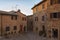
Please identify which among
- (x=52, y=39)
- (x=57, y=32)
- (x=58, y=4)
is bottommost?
(x=52, y=39)

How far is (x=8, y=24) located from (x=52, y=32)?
51.3 ft

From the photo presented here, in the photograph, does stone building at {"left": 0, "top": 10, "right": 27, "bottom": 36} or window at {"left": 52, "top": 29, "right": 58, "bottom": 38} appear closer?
window at {"left": 52, "top": 29, "right": 58, "bottom": 38}

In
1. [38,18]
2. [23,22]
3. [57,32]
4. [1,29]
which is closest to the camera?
[57,32]

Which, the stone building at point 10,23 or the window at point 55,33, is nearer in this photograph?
the window at point 55,33

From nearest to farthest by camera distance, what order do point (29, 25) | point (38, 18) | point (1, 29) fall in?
point (1, 29)
point (38, 18)
point (29, 25)

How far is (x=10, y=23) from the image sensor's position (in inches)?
1432

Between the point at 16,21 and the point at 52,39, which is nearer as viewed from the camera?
the point at 52,39

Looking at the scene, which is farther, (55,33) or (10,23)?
(10,23)

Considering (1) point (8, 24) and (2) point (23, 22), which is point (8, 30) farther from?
(2) point (23, 22)

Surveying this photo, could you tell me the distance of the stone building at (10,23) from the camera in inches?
1319

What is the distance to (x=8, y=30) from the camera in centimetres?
3528

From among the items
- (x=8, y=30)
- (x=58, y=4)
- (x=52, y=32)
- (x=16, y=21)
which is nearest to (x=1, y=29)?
(x=8, y=30)

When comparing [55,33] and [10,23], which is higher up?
[10,23]

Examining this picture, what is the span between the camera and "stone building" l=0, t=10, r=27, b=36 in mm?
33500
